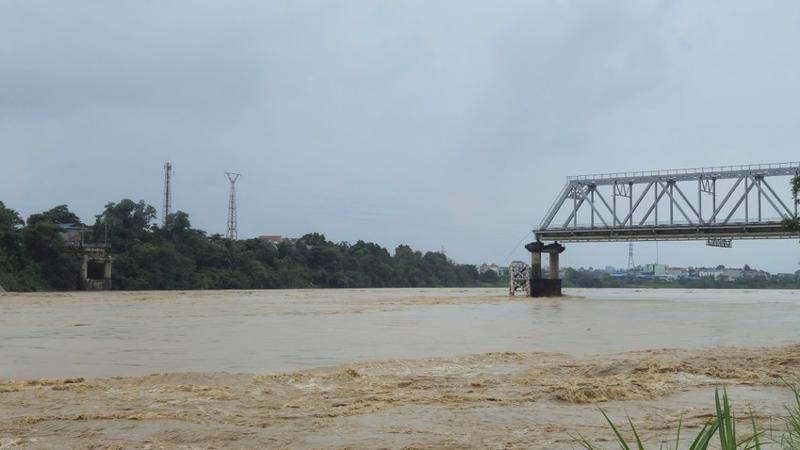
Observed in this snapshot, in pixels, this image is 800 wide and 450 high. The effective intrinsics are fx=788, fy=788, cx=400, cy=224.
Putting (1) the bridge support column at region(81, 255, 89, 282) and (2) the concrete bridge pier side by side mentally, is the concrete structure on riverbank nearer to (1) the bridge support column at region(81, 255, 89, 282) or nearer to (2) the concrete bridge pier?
(1) the bridge support column at region(81, 255, 89, 282)

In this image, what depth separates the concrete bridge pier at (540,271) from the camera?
230 ft

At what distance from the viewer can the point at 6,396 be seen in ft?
32.9

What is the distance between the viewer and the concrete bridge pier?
230 feet

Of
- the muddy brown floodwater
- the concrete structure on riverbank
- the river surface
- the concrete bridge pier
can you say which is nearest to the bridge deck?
the concrete bridge pier

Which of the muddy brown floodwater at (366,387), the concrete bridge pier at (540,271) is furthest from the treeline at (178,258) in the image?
the muddy brown floodwater at (366,387)

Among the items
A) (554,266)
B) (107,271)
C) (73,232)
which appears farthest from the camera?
(73,232)

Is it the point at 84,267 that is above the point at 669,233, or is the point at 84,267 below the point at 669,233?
below

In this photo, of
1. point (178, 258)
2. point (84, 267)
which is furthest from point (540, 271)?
point (84, 267)

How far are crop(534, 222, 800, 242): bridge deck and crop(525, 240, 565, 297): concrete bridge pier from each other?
117 cm

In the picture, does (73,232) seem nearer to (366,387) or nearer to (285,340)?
(285,340)

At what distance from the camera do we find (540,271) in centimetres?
7250

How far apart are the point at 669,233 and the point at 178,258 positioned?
52.5 m

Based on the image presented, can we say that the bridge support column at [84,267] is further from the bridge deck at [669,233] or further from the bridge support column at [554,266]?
the bridge support column at [554,266]

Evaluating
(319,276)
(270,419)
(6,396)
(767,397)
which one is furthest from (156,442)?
(319,276)
